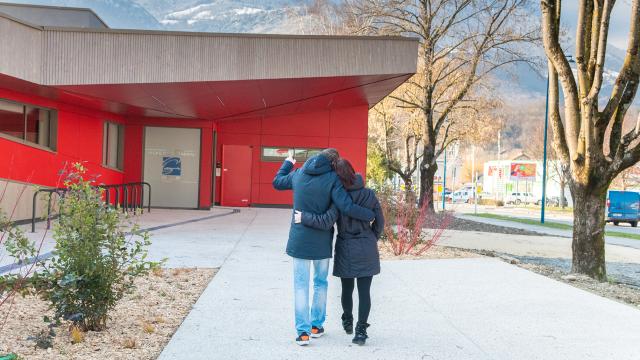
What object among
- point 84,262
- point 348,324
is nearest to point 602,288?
point 348,324

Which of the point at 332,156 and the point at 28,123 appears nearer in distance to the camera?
the point at 332,156

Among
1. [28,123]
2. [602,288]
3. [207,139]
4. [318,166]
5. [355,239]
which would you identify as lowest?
[602,288]

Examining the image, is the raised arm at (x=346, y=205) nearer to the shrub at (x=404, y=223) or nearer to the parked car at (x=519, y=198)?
the shrub at (x=404, y=223)

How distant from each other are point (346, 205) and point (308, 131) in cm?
2170

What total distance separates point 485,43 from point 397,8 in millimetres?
3922

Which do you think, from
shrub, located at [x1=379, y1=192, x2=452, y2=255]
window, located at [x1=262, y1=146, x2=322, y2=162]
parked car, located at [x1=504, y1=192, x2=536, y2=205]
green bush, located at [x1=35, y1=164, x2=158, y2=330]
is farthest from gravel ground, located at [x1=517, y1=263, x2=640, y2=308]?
parked car, located at [x1=504, y1=192, x2=536, y2=205]

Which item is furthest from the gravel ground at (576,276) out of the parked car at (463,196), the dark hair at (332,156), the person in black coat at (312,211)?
the parked car at (463,196)

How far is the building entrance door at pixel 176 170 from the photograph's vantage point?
2512cm

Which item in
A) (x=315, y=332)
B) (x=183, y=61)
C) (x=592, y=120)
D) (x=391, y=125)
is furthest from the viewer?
(x=391, y=125)

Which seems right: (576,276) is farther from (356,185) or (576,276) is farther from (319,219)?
(319,219)

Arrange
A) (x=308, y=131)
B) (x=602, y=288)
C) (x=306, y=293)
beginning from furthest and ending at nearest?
(x=308, y=131), (x=602, y=288), (x=306, y=293)

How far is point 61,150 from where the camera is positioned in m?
19.2

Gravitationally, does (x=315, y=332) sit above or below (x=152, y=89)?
below

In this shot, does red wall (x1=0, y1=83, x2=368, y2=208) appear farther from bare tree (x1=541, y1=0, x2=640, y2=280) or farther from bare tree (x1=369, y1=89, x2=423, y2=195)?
bare tree (x1=541, y1=0, x2=640, y2=280)
